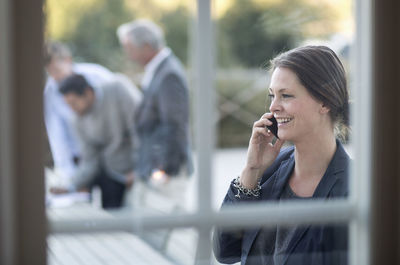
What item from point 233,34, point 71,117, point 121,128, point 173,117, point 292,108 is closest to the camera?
point 292,108

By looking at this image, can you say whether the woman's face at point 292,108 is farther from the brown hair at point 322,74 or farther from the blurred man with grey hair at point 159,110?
the blurred man with grey hair at point 159,110

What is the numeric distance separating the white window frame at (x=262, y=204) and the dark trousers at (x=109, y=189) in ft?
5.16

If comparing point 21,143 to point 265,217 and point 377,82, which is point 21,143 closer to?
point 265,217

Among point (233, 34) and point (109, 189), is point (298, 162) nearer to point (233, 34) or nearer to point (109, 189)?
point (233, 34)

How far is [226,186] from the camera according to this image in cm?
150

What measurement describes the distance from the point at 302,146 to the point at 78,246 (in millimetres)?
656

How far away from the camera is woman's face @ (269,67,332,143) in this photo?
4.58 ft

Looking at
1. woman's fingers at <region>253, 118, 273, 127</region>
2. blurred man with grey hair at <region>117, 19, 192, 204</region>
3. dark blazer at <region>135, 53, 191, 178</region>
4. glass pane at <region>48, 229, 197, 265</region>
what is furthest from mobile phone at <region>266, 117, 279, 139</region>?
dark blazer at <region>135, 53, 191, 178</region>

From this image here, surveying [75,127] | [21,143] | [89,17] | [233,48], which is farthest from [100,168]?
[21,143]

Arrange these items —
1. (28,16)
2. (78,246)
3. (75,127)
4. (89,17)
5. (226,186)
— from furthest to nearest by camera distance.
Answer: (89,17), (75,127), (226,186), (78,246), (28,16)

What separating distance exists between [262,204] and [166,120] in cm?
170

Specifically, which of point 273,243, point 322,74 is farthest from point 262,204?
point 322,74

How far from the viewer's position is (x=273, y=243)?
1.45 meters

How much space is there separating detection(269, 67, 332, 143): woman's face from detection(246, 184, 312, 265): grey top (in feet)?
0.53
